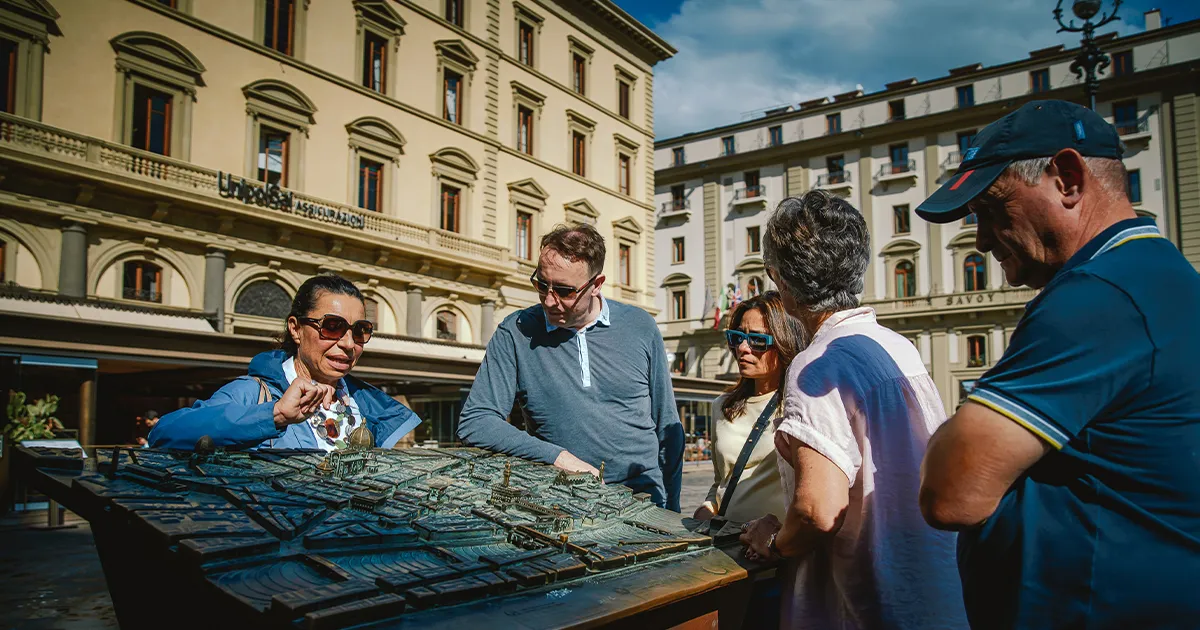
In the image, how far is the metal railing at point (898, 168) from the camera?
32219mm

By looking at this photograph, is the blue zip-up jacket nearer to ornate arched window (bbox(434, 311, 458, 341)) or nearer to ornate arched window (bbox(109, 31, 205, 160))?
ornate arched window (bbox(109, 31, 205, 160))

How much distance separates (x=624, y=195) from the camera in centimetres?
2733

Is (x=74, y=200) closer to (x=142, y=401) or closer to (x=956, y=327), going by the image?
(x=142, y=401)

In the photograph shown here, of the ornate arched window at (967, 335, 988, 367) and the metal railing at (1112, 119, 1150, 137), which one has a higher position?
the metal railing at (1112, 119, 1150, 137)

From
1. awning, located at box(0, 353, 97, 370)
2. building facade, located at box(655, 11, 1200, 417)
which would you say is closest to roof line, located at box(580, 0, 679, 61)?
building facade, located at box(655, 11, 1200, 417)

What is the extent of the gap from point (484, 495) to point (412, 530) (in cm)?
51

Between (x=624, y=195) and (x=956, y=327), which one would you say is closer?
(x=624, y=195)

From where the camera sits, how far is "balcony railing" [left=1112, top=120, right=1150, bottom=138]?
94.2 feet

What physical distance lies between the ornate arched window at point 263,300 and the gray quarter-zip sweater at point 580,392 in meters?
14.3

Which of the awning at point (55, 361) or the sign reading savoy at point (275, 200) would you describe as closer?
the awning at point (55, 361)

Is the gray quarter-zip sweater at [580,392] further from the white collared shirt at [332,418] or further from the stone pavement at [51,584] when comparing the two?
the stone pavement at [51,584]

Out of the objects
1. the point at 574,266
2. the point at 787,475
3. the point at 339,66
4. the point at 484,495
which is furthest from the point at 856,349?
the point at 339,66

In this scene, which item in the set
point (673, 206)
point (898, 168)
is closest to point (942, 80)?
point (898, 168)

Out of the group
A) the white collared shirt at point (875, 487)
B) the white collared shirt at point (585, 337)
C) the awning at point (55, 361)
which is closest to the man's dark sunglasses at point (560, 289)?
the white collared shirt at point (585, 337)
